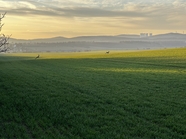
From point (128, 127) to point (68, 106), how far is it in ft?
16.4

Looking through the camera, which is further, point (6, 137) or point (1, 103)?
point (1, 103)

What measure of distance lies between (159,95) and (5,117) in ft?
36.3

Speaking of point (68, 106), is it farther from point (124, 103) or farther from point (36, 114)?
point (124, 103)

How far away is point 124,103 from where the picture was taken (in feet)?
49.8

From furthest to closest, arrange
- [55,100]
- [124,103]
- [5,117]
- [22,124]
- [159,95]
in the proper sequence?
[159,95], [55,100], [124,103], [5,117], [22,124]

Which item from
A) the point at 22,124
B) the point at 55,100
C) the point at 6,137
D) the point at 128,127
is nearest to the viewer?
the point at 6,137

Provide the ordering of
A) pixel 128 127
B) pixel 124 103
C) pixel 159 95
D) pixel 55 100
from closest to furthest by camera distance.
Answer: pixel 128 127, pixel 124 103, pixel 55 100, pixel 159 95

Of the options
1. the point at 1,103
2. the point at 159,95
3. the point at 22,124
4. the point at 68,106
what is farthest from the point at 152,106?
the point at 1,103

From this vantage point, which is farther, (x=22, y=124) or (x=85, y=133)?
(x=22, y=124)

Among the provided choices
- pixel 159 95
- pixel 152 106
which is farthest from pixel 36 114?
Answer: pixel 159 95

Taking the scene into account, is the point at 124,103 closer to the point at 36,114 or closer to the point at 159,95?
the point at 159,95

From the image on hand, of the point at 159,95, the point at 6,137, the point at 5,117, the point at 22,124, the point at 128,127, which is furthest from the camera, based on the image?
the point at 159,95

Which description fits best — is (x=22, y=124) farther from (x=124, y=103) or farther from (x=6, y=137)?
(x=124, y=103)

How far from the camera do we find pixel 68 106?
47.6 ft
